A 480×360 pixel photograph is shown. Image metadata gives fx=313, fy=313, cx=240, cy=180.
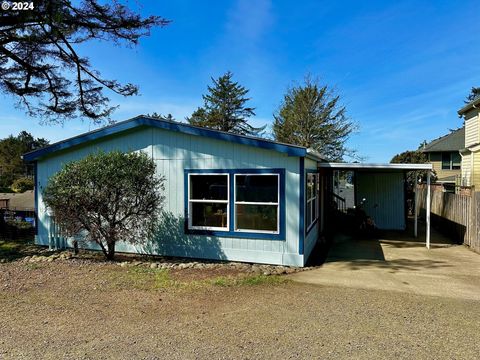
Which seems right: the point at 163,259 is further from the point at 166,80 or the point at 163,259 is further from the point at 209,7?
the point at 166,80

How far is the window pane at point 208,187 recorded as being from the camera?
294 inches

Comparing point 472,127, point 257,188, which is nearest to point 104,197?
point 257,188

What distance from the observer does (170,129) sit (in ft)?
25.4

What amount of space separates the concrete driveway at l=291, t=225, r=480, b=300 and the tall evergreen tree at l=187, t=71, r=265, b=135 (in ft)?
103

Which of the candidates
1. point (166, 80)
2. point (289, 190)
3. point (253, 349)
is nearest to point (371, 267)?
A: point (289, 190)

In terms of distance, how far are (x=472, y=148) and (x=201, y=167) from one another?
45.9ft

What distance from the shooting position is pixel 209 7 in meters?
11.5

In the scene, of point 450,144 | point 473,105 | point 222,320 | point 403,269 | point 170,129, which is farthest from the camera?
point 450,144

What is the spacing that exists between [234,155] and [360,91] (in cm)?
2111

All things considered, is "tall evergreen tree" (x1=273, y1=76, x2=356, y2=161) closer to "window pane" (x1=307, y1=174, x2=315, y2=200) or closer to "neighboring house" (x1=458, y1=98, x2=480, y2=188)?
"neighboring house" (x1=458, y1=98, x2=480, y2=188)

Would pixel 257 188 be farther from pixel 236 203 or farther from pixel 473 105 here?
pixel 473 105

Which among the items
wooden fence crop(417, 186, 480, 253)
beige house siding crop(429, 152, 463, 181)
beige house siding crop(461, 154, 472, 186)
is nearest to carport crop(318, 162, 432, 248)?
wooden fence crop(417, 186, 480, 253)

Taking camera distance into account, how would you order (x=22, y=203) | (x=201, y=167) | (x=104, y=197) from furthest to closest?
(x=22, y=203), (x=201, y=167), (x=104, y=197)

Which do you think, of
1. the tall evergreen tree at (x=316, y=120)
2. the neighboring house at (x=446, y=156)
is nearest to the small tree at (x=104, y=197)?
the tall evergreen tree at (x=316, y=120)
